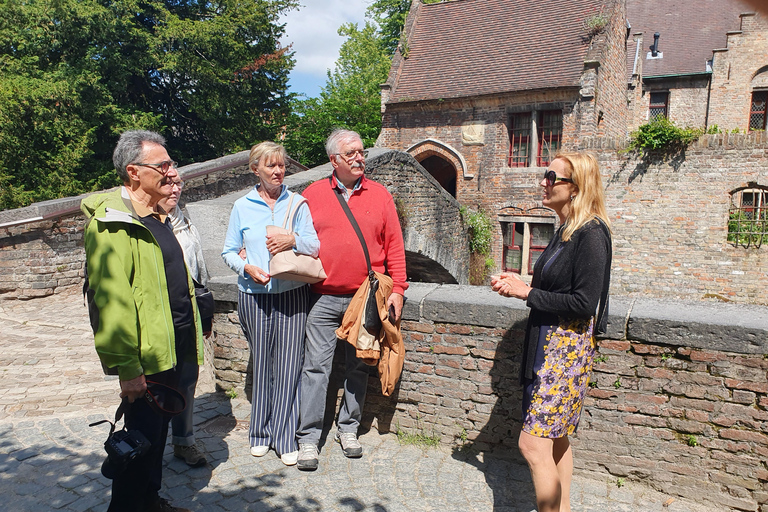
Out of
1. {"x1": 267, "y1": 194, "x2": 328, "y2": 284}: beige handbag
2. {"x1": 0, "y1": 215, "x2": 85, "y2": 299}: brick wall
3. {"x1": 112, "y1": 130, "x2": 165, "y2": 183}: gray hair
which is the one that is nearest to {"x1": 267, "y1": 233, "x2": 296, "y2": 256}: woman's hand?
{"x1": 267, "y1": 194, "x2": 328, "y2": 284}: beige handbag

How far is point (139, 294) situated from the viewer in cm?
250

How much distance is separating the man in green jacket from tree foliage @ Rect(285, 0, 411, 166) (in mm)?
16570

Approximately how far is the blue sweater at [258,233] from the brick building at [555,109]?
44.9 feet

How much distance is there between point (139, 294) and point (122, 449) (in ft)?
2.31

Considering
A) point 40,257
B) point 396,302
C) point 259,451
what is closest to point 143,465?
point 259,451

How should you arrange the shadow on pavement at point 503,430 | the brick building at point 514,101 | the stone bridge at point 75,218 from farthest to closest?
the brick building at point 514,101 < the stone bridge at point 75,218 < the shadow on pavement at point 503,430

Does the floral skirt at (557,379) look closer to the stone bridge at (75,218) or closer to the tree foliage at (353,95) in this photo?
the stone bridge at (75,218)

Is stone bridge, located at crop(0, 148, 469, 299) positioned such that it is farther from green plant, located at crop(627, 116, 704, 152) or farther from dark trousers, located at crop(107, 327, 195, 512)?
green plant, located at crop(627, 116, 704, 152)

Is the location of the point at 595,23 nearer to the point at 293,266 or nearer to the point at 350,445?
the point at 293,266

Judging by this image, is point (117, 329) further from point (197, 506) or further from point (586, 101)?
point (586, 101)

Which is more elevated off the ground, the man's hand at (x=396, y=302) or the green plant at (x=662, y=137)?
the green plant at (x=662, y=137)

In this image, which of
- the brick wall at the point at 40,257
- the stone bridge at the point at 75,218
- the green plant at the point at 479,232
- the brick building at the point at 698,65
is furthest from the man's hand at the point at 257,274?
the brick building at the point at 698,65

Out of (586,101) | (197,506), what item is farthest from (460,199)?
(197,506)

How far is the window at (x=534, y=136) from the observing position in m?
16.5
